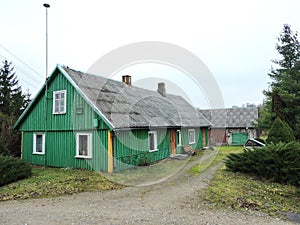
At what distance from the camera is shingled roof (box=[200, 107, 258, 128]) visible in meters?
29.2

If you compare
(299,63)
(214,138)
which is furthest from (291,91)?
(214,138)

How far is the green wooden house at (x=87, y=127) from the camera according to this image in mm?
11898

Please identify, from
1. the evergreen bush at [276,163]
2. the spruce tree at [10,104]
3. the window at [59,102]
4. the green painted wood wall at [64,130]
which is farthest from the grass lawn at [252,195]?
the spruce tree at [10,104]

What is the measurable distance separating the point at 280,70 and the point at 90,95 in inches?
758

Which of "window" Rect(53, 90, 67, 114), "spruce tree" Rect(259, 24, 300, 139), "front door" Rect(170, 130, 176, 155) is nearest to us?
"window" Rect(53, 90, 67, 114)

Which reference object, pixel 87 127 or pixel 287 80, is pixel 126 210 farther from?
pixel 287 80

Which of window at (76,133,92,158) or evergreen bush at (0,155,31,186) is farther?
window at (76,133,92,158)

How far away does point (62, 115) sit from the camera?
522 inches

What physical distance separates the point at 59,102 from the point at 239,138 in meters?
23.5

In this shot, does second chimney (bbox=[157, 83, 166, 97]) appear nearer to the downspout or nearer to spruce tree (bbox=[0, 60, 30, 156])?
spruce tree (bbox=[0, 60, 30, 156])

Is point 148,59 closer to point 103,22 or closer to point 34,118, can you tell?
point 103,22

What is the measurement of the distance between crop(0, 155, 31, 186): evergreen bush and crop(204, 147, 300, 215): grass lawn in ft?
27.5

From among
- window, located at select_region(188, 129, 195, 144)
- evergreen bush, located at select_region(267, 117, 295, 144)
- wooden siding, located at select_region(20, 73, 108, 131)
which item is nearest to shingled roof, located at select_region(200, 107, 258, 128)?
window, located at select_region(188, 129, 195, 144)

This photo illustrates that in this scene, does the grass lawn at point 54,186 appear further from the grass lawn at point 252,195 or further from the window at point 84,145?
the grass lawn at point 252,195
